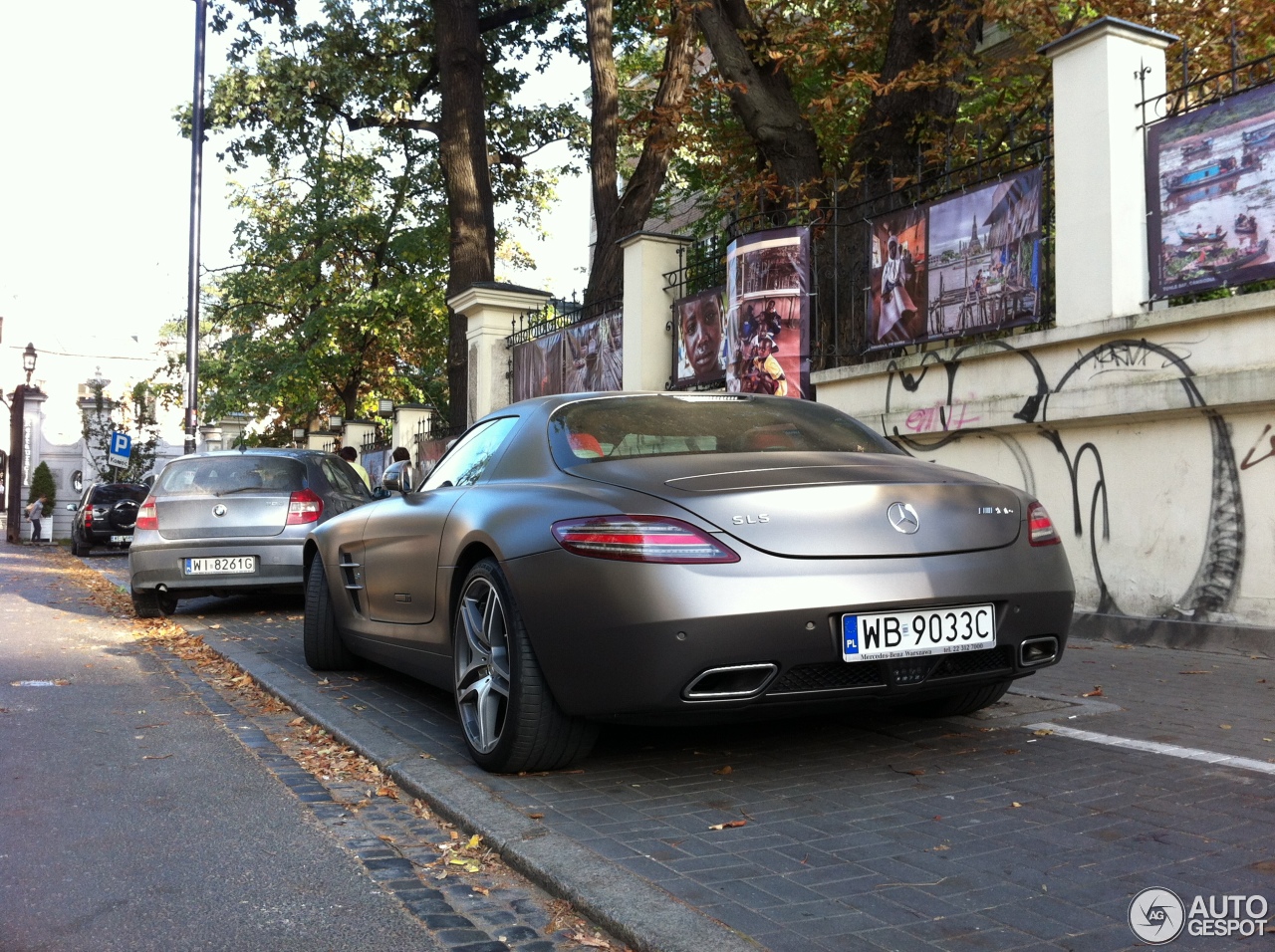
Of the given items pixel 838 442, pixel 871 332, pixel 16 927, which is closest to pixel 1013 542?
pixel 838 442

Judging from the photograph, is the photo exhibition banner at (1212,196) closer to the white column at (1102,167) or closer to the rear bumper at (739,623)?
the white column at (1102,167)

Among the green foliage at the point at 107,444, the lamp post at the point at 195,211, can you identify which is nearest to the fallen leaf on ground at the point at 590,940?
the lamp post at the point at 195,211

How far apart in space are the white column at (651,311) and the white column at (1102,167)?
18.7 ft

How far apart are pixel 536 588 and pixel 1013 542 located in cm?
169

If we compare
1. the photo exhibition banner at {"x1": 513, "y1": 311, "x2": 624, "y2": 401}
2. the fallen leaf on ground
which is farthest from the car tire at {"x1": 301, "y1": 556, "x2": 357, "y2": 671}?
the photo exhibition banner at {"x1": 513, "y1": 311, "x2": 624, "y2": 401}

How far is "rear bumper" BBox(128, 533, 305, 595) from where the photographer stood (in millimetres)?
10531

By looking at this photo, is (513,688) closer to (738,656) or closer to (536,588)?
(536,588)

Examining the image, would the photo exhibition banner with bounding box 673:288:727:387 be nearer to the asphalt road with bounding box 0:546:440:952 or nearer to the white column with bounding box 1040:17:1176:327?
the white column with bounding box 1040:17:1176:327

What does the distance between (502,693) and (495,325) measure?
47.3 ft

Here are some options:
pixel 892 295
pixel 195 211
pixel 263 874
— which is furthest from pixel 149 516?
pixel 195 211

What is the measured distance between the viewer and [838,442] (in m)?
4.90

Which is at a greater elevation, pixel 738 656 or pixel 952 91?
pixel 952 91

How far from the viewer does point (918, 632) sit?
13.1 feet

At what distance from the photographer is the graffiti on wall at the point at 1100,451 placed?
7062 millimetres
